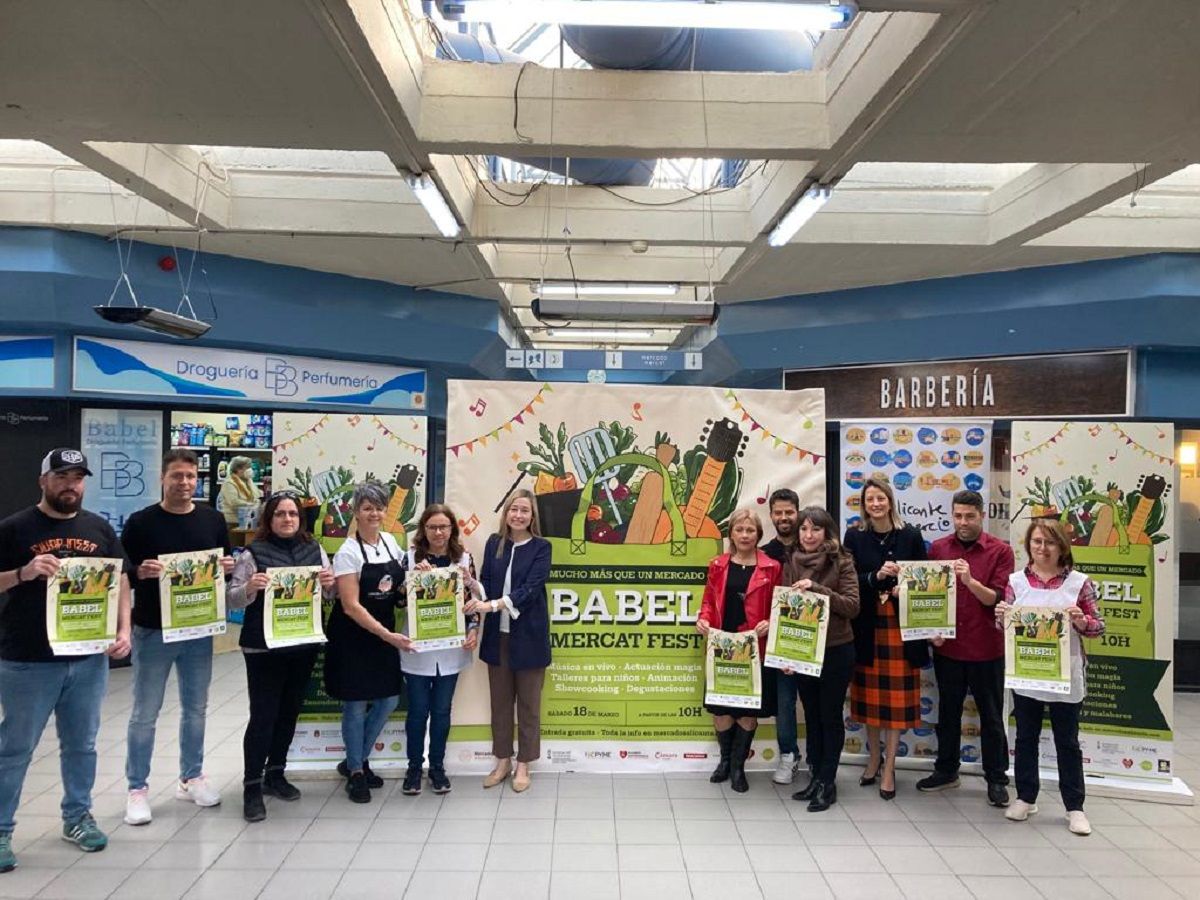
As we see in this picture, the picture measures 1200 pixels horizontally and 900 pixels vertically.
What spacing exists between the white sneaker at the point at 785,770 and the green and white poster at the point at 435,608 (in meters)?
1.94

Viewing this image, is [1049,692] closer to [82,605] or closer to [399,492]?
[399,492]

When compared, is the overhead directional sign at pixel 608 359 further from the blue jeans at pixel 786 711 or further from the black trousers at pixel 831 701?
the black trousers at pixel 831 701

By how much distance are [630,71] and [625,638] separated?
3.23 metres

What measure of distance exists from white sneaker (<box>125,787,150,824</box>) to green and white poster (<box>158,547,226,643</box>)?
0.80 m

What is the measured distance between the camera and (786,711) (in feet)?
14.0

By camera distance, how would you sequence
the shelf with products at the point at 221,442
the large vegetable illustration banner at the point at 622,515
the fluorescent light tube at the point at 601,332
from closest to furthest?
the large vegetable illustration banner at the point at 622,515 → the shelf with products at the point at 221,442 → the fluorescent light tube at the point at 601,332

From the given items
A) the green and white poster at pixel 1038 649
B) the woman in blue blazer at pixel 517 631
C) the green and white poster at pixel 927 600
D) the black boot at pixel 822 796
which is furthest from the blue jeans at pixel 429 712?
the green and white poster at pixel 1038 649

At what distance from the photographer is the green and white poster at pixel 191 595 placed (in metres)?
3.55

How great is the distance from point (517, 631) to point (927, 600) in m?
2.18

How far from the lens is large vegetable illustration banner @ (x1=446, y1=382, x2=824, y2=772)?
434cm

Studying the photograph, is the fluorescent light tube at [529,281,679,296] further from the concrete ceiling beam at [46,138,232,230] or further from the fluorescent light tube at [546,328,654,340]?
the concrete ceiling beam at [46,138,232,230]

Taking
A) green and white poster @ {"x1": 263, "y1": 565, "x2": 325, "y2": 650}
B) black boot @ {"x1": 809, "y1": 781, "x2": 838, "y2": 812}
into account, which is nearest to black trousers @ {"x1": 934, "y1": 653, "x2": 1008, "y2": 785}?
black boot @ {"x1": 809, "y1": 781, "x2": 838, "y2": 812}

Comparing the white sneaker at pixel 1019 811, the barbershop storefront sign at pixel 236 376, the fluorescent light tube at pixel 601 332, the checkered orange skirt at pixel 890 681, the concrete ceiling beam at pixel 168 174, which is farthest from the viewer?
the fluorescent light tube at pixel 601 332

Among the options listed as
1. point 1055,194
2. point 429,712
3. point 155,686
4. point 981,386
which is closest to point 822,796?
point 429,712
